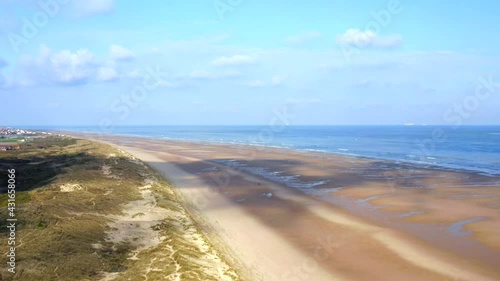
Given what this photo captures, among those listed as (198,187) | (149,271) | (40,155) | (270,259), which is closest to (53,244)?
(149,271)

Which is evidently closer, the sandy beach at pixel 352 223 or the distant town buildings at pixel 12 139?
the sandy beach at pixel 352 223

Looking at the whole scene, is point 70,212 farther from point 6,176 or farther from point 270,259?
point 6,176

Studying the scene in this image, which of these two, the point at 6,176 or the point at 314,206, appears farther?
the point at 6,176

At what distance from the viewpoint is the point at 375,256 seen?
17.0 m

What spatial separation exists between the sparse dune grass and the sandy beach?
1796 millimetres

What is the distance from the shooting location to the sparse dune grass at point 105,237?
13250mm

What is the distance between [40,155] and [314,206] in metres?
42.8

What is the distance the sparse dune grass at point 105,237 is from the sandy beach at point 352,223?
180cm

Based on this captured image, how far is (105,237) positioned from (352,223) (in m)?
14.2

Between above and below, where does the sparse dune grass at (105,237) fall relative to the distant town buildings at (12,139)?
above

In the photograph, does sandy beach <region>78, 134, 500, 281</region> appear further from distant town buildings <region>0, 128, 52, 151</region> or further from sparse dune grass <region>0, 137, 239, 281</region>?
distant town buildings <region>0, 128, 52, 151</region>

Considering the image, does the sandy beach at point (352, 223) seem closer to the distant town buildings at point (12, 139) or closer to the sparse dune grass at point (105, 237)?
the sparse dune grass at point (105, 237)

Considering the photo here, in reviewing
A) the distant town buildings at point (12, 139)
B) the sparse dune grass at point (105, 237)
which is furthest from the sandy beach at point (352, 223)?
the distant town buildings at point (12, 139)

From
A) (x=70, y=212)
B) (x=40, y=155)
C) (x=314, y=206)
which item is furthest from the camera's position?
(x=40, y=155)
